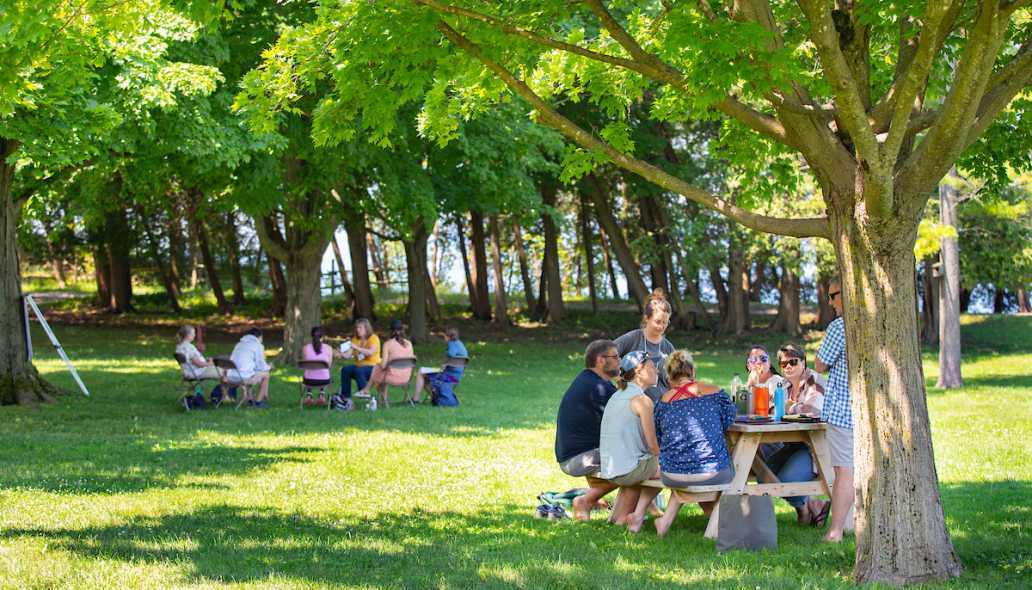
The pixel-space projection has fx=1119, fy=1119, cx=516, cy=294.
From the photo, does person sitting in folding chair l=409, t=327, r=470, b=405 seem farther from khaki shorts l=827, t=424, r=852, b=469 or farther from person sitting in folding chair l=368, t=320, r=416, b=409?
khaki shorts l=827, t=424, r=852, b=469

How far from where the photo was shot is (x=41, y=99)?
11867 mm

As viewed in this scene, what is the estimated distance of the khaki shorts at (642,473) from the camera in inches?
317

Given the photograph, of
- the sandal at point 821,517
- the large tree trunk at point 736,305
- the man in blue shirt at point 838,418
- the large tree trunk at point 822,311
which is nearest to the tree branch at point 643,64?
the man in blue shirt at point 838,418

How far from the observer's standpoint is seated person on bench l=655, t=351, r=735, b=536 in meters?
7.62

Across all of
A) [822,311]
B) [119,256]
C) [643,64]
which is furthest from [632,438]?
[119,256]

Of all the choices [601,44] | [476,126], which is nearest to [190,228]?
[476,126]

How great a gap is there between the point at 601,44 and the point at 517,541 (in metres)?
4.71

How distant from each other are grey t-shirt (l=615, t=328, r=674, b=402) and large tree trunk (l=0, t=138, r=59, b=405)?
10630mm

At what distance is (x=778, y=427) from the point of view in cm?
770

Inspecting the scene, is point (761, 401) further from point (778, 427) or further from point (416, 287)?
point (416, 287)

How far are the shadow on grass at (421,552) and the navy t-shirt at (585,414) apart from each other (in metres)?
0.59

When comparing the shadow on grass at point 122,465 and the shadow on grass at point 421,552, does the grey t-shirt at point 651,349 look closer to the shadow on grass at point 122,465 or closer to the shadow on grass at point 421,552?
the shadow on grass at point 421,552

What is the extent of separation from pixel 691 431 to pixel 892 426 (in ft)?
5.63

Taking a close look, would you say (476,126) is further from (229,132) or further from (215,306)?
(215,306)
